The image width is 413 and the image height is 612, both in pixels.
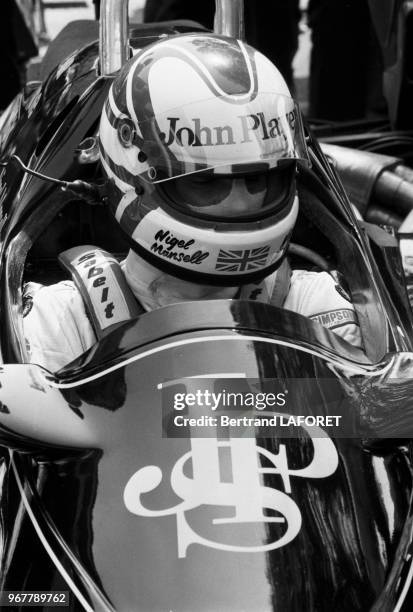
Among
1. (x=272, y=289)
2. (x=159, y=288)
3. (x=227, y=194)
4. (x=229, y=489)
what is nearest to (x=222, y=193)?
(x=227, y=194)

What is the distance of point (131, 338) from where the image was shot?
2258 millimetres

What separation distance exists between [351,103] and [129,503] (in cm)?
612

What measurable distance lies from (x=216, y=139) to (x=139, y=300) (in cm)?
50

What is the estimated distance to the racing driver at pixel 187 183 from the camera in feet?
8.61

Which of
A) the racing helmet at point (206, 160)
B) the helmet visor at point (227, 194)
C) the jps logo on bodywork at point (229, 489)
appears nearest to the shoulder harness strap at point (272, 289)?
the racing helmet at point (206, 160)

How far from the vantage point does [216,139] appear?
102 inches

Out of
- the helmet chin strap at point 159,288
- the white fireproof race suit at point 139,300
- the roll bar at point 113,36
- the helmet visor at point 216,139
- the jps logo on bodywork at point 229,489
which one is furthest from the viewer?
the roll bar at point 113,36

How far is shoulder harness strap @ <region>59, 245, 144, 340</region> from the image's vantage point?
2.74m

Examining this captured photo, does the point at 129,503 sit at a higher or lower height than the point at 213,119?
lower

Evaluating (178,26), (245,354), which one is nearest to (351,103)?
(178,26)

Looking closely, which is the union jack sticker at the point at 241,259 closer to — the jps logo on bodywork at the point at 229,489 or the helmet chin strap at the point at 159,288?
the helmet chin strap at the point at 159,288

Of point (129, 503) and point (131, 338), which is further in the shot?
point (131, 338)

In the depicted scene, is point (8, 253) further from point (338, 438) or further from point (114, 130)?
point (338, 438)

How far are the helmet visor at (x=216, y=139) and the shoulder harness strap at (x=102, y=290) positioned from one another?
0.28m
